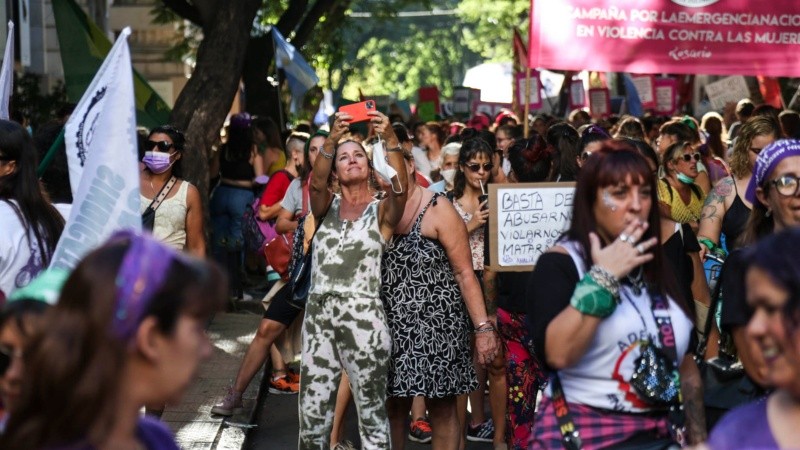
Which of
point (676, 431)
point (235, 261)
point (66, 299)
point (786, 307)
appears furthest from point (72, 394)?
point (235, 261)

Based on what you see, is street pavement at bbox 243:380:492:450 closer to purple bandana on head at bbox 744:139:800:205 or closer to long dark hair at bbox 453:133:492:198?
long dark hair at bbox 453:133:492:198

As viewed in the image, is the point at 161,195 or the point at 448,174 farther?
the point at 448,174

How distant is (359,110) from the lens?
7469mm

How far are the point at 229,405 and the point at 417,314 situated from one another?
2.51 meters

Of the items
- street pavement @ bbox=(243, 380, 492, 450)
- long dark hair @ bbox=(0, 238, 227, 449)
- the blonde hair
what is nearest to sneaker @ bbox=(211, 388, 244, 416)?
street pavement @ bbox=(243, 380, 492, 450)

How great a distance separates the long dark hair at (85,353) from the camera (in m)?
2.48

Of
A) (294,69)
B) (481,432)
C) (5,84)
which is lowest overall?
(481,432)

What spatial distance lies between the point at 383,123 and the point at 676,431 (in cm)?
333

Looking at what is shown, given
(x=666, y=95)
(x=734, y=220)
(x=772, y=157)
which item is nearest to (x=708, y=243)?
(x=734, y=220)

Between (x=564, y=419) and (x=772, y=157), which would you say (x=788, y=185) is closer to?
(x=772, y=157)

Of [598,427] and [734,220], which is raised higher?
[734,220]

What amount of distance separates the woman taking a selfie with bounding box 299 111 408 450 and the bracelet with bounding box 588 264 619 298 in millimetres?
2869

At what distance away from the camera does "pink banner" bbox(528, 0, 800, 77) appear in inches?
438

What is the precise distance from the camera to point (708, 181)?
1115cm
